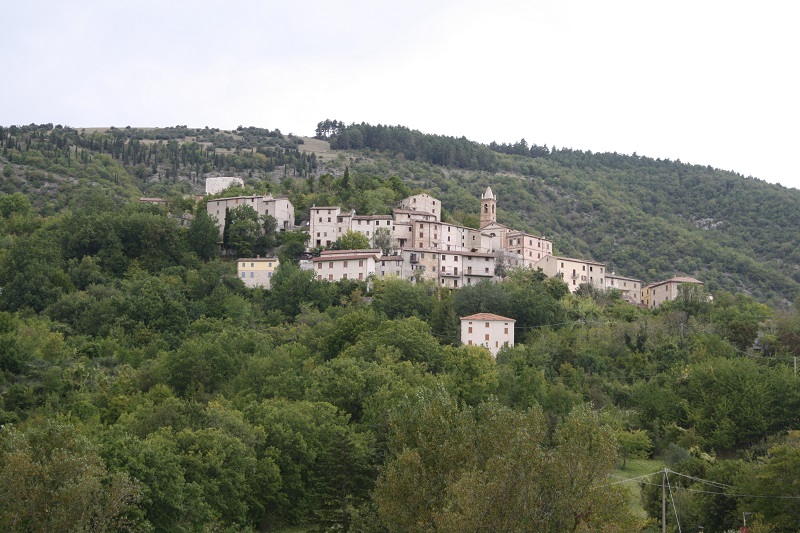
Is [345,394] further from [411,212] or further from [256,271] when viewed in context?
[411,212]

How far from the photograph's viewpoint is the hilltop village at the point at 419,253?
309ft

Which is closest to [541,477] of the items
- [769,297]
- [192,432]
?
[192,432]

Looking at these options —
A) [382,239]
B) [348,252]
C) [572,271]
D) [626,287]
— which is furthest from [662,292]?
[348,252]

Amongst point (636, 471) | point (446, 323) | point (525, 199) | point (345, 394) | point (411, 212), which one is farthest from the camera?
point (525, 199)

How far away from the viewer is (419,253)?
9706cm

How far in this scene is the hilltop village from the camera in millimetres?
94312

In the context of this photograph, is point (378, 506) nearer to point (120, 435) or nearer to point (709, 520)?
point (120, 435)

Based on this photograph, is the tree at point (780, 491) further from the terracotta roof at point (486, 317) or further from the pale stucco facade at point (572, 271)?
the pale stucco facade at point (572, 271)

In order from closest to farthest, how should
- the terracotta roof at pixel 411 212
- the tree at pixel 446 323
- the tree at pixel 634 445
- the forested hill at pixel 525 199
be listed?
1. the tree at pixel 634 445
2. the tree at pixel 446 323
3. the terracotta roof at pixel 411 212
4. the forested hill at pixel 525 199

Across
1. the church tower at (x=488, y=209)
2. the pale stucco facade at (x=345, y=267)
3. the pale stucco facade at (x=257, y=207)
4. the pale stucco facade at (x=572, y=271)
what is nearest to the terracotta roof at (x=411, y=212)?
→ the church tower at (x=488, y=209)

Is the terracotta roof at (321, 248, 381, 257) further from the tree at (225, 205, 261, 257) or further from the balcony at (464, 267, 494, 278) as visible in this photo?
the balcony at (464, 267, 494, 278)

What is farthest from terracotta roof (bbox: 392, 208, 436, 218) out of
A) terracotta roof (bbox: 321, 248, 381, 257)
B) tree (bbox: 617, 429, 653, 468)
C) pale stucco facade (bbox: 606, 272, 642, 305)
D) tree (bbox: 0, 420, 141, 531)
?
tree (bbox: 0, 420, 141, 531)

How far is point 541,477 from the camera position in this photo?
34.6 metres

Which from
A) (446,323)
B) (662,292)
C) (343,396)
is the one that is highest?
(662,292)
